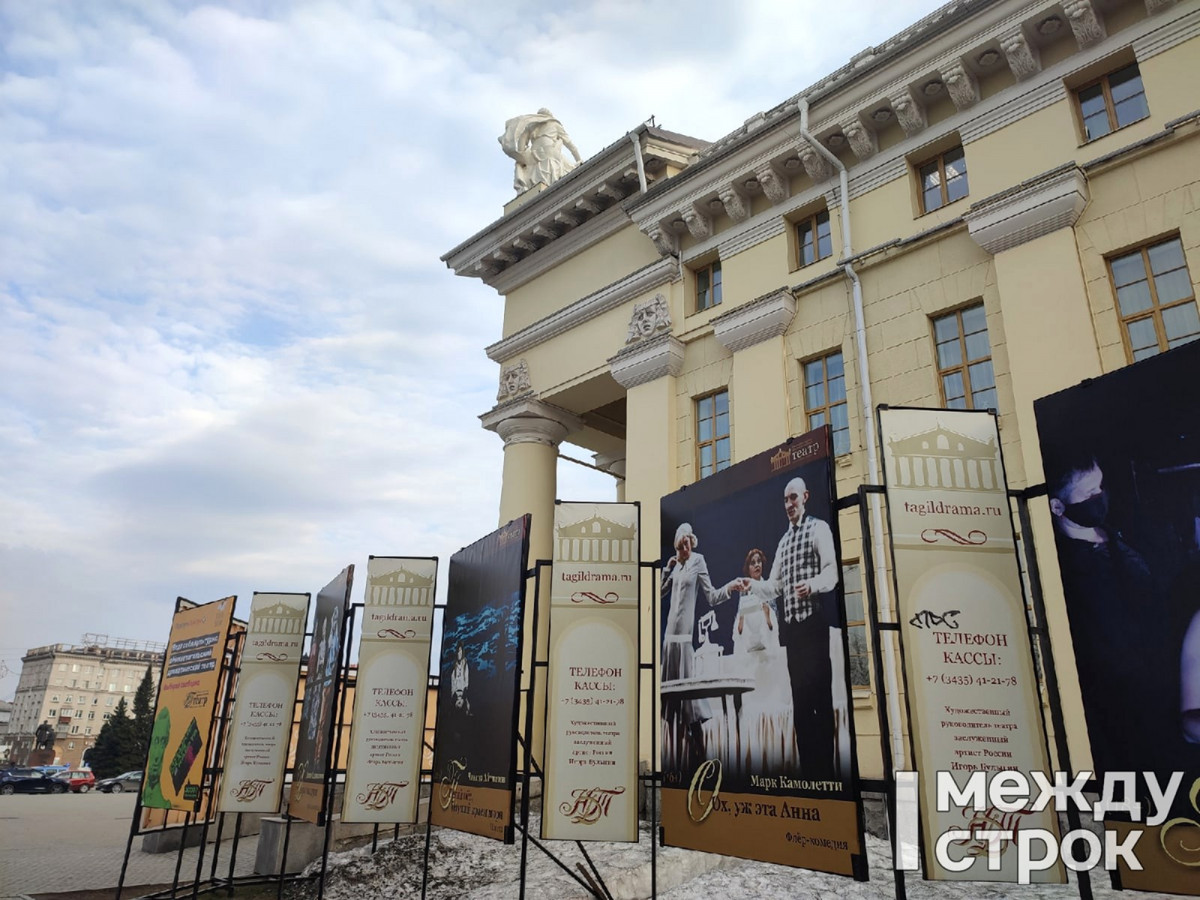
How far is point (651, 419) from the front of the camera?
→ 17078 mm

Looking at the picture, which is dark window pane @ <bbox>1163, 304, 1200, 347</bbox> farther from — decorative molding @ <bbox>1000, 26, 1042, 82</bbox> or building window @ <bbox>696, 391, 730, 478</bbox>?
building window @ <bbox>696, 391, 730, 478</bbox>

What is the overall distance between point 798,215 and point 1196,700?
519 inches

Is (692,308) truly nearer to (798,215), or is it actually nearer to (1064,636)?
(798,215)

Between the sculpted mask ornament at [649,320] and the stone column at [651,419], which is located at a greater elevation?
the sculpted mask ornament at [649,320]

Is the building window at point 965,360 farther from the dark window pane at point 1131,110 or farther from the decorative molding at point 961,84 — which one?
the decorative molding at point 961,84

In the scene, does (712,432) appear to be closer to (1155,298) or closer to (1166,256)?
(1155,298)

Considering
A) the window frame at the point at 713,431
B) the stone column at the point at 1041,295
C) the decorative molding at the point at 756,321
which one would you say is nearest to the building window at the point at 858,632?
the stone column at the point at 1041,295

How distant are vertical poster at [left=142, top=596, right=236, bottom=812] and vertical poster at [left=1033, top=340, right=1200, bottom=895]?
966cm

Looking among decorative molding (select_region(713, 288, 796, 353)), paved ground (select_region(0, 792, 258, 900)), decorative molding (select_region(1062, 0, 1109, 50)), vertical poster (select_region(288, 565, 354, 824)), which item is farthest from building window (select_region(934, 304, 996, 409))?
paved ground (select_region(0, 792, 258, 900))

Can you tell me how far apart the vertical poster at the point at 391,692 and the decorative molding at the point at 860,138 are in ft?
36.0

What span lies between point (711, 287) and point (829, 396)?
425 centimetres

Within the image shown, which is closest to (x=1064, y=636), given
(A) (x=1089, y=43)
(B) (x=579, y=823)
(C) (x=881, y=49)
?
(B) (x=579, y=823)

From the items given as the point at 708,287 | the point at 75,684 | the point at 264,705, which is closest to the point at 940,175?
the point at 708,287

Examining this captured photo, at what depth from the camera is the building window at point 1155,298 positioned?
1074 cm
